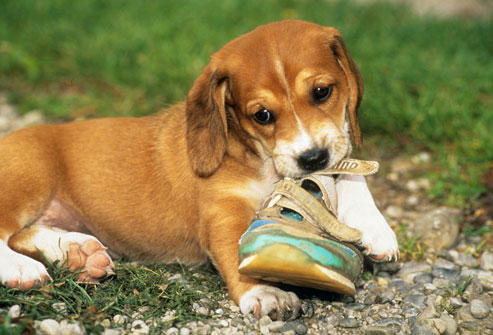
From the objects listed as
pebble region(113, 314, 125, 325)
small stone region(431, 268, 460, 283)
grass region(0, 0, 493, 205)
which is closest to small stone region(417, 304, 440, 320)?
small stone region(431, 268, 460, 283)

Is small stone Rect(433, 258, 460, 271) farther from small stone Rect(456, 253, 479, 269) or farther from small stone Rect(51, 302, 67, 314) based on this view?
small stone Rect(51, 302, 67, 314)

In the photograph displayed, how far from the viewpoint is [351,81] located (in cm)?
386

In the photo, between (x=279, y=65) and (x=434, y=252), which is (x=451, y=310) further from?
(x=279, y=65)

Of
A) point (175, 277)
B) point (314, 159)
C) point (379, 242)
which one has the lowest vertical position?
point (175, 277)

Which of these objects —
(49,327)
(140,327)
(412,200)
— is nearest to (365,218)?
(140,327)

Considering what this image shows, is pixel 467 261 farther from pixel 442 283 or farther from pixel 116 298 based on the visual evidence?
pixel 116 298

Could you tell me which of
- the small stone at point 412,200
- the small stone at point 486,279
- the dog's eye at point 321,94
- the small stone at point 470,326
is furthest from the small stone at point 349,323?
the small stone at point 412,200

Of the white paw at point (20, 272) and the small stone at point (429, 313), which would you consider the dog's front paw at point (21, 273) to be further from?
the small stone at point (429, 313)

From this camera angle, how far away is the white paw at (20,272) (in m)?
3.24

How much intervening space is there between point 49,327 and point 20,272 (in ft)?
1.87

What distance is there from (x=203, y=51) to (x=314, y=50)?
4.01 metres

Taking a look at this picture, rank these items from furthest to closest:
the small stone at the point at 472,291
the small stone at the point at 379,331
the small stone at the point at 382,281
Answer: the small stone at the point at 382,281 < the small stone at the point at 472,291 < the small stone at the point at 379,331

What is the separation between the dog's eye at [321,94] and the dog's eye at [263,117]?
0.94ft

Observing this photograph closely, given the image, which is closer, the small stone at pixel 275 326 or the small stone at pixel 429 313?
the small stone at pixel 275 326
